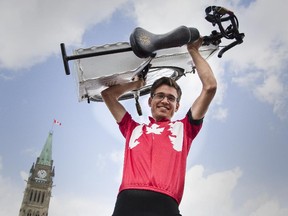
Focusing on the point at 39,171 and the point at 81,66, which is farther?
the point at 39,171

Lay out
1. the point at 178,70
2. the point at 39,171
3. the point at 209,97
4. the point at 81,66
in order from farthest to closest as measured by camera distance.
A: the point at 39,171
the point at 178,70
the point at 81,66
the point at 209,97

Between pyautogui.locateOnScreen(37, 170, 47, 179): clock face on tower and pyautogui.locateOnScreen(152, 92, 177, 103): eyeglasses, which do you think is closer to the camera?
pyautogui.locateOnScreen(152, 92, 177, 103): eyeglasses

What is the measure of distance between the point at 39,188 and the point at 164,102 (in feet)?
244

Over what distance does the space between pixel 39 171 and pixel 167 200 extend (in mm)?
76368

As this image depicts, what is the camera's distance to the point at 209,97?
2.31m

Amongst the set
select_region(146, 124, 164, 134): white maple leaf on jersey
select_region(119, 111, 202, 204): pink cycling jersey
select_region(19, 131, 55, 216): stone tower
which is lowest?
select_region(119, 111, 202, 204): pink cycling jersey

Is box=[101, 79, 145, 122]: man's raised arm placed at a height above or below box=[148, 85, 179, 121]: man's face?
above

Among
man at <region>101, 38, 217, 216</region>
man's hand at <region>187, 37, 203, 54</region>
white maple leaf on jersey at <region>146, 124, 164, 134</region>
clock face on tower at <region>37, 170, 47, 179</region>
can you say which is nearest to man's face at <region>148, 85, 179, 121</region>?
man at <region>101, 38, 217, 216</region>

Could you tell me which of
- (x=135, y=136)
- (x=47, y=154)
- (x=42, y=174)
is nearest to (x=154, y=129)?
(x=135, y=136)

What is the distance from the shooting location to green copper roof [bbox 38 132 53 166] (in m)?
74.9

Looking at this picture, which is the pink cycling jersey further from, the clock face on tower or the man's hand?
the clock face on tower

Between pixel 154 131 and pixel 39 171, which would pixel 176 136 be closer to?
pixel 154 131

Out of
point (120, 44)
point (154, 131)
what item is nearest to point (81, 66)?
point (120, 44)

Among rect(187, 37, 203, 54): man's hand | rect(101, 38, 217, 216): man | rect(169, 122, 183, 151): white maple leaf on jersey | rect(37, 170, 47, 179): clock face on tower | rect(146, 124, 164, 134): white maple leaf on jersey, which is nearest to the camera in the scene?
rect(101, 38, 217, 216): man
